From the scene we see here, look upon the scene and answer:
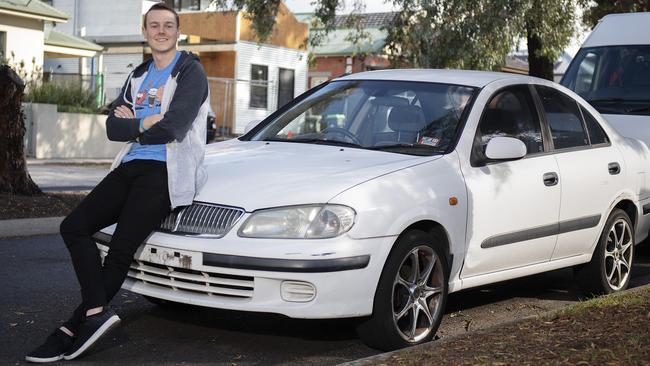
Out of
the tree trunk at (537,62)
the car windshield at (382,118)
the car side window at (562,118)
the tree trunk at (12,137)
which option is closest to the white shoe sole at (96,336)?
the car windshield at (382,118)

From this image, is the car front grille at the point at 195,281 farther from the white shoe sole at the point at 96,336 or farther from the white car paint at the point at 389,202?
the white shoe sole at the point at 96,336

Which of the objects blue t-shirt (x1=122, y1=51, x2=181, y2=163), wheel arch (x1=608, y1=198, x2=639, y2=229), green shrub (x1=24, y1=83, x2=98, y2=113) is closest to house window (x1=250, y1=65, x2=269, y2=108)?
green shrub (x1=24, y1=83, x2=98, y2=113)

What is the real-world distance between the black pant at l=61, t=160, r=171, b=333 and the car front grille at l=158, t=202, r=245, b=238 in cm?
8

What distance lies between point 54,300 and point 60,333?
5.93ft

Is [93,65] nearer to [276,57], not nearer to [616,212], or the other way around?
[276,57]

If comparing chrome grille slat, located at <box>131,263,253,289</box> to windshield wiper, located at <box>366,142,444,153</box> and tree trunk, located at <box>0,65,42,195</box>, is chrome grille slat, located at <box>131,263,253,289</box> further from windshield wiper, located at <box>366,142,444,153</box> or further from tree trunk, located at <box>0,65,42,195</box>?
tree trunk, located at <box>0,65,42,195</box>

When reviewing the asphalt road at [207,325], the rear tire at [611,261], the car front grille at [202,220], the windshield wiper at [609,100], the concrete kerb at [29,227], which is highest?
the windshield wiper at [609,100]

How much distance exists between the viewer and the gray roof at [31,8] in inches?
992

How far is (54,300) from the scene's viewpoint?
7008 millimetres

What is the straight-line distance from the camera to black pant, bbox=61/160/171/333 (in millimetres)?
5309

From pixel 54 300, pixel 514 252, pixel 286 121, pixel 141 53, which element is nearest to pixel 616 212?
pixel 514 252

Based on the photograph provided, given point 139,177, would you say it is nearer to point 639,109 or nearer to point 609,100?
point 639,109

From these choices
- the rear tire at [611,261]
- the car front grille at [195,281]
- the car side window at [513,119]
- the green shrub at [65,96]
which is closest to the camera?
the car front grille at [195,281]

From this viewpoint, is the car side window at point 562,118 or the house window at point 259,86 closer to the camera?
the car side window at point 562,118
